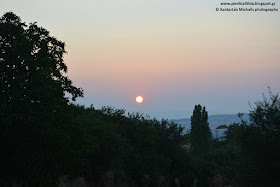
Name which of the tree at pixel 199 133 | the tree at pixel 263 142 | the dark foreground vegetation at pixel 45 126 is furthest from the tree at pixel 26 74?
the tree at pixel 199 133

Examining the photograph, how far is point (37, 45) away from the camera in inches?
938

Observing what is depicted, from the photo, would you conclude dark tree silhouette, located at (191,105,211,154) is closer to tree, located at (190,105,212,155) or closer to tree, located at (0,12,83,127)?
tree, located at (190,105,212,155)

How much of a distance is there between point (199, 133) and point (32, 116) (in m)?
74.7

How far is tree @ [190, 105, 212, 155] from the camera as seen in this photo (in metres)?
89.9

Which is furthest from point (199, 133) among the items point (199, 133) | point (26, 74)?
point (26, 74)

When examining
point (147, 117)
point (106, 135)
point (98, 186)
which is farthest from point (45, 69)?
point (147, 117)

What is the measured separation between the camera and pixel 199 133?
91.9 meters

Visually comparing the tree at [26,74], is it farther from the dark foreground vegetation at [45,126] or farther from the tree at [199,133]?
the tree at [199,133]

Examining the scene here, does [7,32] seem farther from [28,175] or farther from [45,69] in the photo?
[28,175]

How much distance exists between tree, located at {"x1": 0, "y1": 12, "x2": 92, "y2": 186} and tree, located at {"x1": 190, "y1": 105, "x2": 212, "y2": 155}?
226 feet

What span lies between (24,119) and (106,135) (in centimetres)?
1674

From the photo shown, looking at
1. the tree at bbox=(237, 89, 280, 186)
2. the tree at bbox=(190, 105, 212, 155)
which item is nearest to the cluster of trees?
the tree at bbox=(237, 89, 280, 186)

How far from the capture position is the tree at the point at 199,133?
89875 millimetres

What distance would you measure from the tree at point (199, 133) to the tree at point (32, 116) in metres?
69.0
